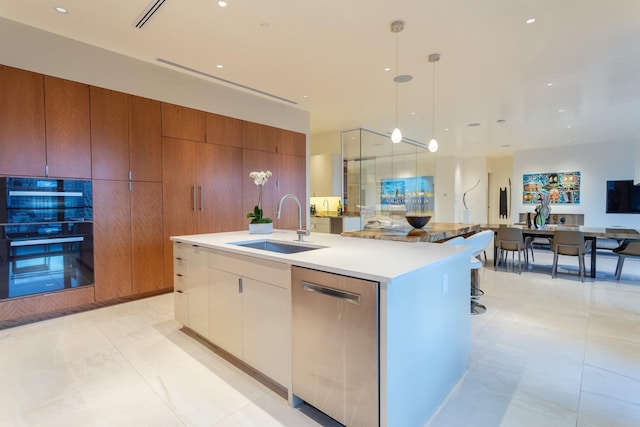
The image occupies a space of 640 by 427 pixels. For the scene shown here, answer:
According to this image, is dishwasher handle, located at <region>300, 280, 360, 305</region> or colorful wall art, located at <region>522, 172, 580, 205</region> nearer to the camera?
dishwasher handle, located at <region>300, 280, 360, 305</region>

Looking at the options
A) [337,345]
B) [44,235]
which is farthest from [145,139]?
[337,345]

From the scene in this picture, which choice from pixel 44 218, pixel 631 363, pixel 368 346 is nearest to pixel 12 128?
pixel 44 218

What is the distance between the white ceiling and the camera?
109 inches

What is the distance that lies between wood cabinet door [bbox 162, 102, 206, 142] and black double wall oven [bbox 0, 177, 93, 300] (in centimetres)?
122

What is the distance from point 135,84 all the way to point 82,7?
1127 mm

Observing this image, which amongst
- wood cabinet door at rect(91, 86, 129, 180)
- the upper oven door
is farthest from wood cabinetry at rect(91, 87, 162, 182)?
the upper oven door

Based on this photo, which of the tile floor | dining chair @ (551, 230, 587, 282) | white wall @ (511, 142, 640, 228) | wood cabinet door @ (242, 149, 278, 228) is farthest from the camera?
white wall @ (511, 142, 640, 228)

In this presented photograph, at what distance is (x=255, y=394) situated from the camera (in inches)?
79.6

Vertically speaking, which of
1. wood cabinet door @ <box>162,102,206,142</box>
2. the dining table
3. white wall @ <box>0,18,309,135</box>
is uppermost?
white wall @ <box>0,18,309,135</box>

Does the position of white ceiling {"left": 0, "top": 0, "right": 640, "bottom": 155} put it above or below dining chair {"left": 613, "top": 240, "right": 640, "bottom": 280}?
above

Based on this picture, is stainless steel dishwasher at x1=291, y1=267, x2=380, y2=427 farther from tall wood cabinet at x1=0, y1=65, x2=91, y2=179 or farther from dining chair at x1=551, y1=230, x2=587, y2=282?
dining chair at x1=551, y1=230, x2=587, y2=282

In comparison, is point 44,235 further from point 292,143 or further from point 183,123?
point 292,143

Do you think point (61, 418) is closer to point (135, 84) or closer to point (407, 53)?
point (135, 84)

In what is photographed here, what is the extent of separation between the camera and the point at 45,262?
3305mm
